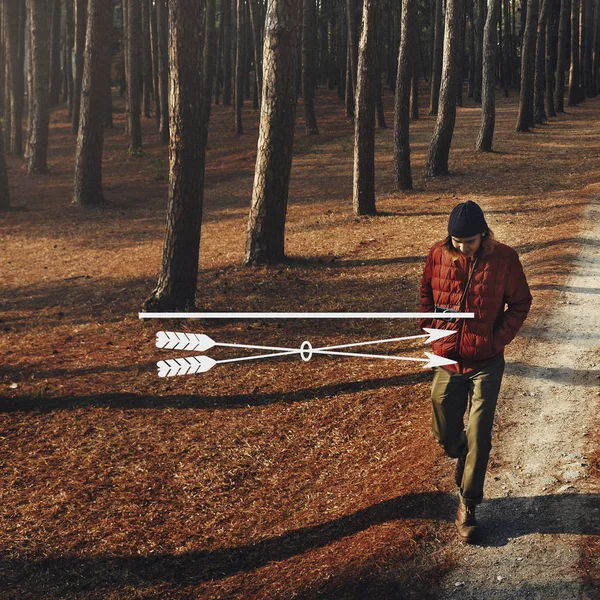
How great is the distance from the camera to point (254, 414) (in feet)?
32.2

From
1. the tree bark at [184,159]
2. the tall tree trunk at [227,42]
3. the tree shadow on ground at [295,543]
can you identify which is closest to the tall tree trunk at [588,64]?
the tall tree trunk at [227,42]

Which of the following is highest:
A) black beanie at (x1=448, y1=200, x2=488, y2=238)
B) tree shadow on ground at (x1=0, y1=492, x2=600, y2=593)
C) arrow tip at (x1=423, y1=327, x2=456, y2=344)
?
black beanie at (x1=448, y1=200, x2=488, y2=238)

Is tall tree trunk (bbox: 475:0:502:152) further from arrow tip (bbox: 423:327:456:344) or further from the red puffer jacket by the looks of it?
arrow tip (bbox: 423:327:456:344)

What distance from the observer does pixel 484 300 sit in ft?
19.2

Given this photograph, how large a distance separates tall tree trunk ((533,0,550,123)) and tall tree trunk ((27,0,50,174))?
18818 millimetres

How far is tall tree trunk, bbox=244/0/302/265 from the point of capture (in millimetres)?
14156

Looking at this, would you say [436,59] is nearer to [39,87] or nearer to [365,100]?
[39,87]

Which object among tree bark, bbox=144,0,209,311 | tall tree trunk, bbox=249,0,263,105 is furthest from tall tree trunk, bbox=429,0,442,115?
tree bark, bbox=144,0,209,311

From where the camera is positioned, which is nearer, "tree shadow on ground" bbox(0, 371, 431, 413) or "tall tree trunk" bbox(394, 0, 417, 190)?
"tree shadow on ground" bbox(0, 371, 431, 413)

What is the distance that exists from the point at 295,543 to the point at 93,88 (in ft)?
60.0

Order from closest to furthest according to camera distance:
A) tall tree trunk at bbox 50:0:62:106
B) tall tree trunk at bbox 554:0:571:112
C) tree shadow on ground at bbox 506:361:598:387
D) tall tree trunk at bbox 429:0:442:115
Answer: tree shadow on ground at bbox 506:361:598:387 < tall tree trunk at bbox 429:0:442:115 < tall tree trunk at bbox 554:0:571:112 < tall tree trunk at bbox 50:0:62:106

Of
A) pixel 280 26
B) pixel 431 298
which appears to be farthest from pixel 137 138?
pixel 431 298

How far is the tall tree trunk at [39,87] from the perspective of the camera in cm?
2789

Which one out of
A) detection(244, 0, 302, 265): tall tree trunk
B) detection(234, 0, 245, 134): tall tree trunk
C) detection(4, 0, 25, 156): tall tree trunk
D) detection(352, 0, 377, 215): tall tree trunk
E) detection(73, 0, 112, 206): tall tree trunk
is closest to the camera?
detection(244, 0, 302, 265): tall tree trunk
